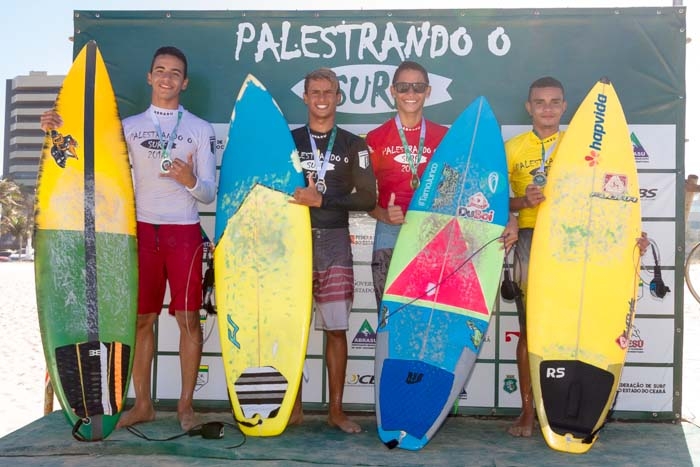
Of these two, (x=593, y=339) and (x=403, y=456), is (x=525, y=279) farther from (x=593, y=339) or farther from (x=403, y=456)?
(x=403, y=456)

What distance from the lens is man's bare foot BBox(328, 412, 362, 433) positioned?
11.1 ft

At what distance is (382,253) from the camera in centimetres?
355

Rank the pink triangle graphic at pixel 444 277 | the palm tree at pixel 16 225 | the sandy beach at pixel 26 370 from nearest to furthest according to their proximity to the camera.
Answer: the pink triangle graphic at pixel 444 277 < the sandy beach at pixel 26 370 < the palm tree at pixel 16 225

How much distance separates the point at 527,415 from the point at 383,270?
1.11m

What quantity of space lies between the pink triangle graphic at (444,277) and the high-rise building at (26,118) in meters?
81.2

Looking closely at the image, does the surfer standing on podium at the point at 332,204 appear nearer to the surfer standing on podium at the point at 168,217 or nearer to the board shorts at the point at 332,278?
the board shorts at the point at 332,278

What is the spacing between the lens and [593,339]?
334cm

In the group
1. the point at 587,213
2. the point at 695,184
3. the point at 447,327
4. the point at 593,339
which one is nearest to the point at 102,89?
the point at 447,327

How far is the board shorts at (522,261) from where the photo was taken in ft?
11.5

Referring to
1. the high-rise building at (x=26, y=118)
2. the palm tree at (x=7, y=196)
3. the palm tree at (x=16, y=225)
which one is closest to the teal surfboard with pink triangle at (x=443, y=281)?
the palm tree at (x=16, y=225)

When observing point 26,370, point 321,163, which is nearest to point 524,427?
point 321,163

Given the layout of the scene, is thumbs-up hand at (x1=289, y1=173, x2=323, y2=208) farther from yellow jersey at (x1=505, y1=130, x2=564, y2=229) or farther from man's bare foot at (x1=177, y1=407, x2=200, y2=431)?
man's bare foot at (x1=177, y1=407, x2=200, y2=431)

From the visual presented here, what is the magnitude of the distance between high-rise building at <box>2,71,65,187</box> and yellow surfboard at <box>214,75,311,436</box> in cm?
8051

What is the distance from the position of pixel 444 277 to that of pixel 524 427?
2.99 feet
